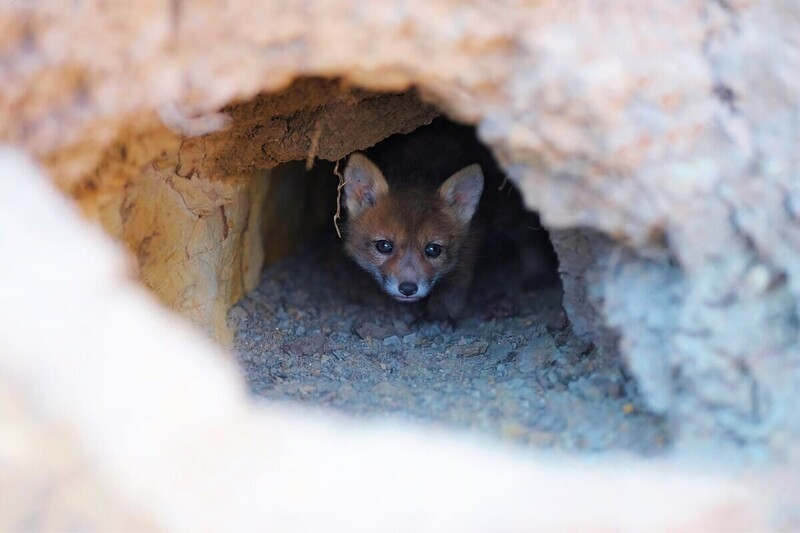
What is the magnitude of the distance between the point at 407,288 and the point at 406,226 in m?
0.43

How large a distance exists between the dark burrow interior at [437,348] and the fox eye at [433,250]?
0.36 m

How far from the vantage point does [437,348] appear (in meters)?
4.06

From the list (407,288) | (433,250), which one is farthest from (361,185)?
(407,288)

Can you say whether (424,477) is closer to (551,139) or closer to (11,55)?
(551,139)

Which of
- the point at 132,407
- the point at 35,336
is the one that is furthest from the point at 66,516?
the point at 35,336

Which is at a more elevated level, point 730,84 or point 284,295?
point 730,84

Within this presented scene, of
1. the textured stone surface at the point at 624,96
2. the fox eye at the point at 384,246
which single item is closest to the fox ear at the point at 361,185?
the fox eye at the point at 384,246

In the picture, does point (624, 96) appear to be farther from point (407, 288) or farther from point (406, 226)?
point (406, 226)

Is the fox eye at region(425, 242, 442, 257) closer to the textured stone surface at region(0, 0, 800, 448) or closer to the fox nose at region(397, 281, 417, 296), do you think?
the fox nose at region(397, 281, 417, 296)

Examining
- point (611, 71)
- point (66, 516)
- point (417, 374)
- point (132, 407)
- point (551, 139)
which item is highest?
point (611, 71)

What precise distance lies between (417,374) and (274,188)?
1772mm

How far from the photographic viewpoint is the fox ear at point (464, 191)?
495 centimetres

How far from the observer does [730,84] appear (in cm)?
250

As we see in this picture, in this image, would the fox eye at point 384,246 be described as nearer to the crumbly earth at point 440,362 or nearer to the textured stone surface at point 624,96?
the crumbly earth at point 440,362
